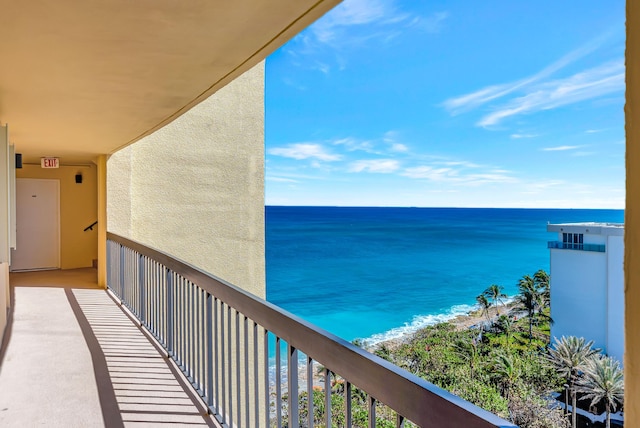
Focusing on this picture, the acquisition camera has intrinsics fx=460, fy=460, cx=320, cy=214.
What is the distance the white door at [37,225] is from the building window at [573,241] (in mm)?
25320

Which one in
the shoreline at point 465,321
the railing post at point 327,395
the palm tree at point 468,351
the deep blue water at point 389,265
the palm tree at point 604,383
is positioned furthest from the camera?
the deep blue water at point 389,265

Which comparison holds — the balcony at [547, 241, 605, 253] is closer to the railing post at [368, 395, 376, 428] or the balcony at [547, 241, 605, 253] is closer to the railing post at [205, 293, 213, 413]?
the railing post at [205, 293, 213, 413]

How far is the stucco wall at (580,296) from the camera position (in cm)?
2438

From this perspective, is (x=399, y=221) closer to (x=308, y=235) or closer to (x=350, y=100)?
(x=308, y=235)

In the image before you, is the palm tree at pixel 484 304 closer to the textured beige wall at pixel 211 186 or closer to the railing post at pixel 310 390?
the textured beige wall at pixel 211 186

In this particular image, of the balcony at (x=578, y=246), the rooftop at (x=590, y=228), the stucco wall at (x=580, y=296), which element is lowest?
the stucco wall at (x=580, y=296)

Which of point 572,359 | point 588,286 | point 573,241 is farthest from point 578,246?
point 572,359

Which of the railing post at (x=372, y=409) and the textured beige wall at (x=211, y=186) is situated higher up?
the textured beige wall at (x=211, y=186)

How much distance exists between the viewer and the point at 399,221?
69.5 m

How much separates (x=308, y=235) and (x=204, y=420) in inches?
2100

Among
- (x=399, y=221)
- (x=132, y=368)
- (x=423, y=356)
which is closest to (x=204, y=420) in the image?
(x=132, y=368)

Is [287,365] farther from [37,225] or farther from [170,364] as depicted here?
[37,225]

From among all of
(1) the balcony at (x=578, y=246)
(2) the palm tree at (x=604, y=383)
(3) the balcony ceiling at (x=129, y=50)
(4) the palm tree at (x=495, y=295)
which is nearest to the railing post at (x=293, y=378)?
(3) the balcony ceiling at (x=129, y=50)

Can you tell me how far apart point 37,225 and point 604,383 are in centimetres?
1952
